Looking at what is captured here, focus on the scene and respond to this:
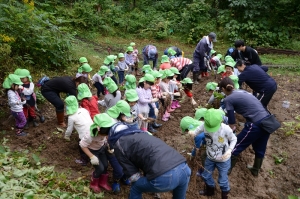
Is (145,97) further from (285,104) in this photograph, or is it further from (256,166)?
(285,104)

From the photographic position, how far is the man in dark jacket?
3145 millimetres

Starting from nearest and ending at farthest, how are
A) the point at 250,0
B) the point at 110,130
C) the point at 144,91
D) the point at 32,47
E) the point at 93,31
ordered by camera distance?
the point at 110,130 < the point at 144,91 < the point at 32,47 < the point at 250,0 < the point at 93,31

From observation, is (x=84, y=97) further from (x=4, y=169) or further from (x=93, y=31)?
(x=93, y=31)

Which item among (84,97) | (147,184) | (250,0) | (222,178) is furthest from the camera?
(250,0)

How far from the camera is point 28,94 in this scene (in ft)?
20.6

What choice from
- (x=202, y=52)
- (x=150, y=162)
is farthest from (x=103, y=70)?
(x=150, y=162)

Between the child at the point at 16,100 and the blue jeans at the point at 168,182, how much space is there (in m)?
3.80

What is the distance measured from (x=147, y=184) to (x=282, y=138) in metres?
4.49

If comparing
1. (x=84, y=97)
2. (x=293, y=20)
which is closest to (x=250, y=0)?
(x=293, y=20)

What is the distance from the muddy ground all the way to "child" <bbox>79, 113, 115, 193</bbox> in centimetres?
23

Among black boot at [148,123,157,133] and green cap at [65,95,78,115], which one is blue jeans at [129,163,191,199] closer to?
green cap at [65,95,78,115]

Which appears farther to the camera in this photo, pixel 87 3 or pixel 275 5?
pixel 87 3

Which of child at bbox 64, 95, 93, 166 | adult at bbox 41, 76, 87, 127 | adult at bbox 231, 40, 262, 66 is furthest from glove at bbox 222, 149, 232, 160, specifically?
adult at bbox 231, 40, 262, 66

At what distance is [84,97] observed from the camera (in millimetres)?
5461
